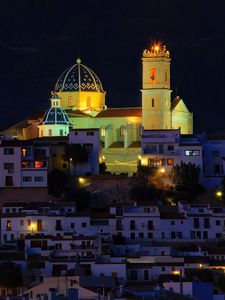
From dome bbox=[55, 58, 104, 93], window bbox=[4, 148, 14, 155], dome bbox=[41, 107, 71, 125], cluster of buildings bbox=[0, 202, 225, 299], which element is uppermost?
dome bbox=[55, 58, 104, 93]

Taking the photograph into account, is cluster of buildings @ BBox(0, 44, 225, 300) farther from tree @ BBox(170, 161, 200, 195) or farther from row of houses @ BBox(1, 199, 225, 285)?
tree @ BBox(170, 161, 200, 195)

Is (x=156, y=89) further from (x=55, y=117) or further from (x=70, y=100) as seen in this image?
(x=70, y=100)

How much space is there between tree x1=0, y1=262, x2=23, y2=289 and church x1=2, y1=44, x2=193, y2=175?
19.2 metres

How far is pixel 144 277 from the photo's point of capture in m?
68.1

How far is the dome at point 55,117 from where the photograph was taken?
293ft

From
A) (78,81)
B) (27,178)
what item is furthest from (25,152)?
(78,81)

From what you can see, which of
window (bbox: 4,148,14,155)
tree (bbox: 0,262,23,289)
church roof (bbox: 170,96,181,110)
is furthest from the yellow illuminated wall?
tree (bbox: 0,262,23,289)

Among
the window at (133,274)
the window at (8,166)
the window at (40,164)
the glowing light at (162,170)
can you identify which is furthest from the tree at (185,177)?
the window at (133,274)

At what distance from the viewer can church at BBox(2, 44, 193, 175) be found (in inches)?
3474

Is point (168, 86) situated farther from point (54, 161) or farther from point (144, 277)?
point (144, 277)

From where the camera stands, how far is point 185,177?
80.2 meters

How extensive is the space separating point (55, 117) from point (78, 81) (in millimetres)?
5817

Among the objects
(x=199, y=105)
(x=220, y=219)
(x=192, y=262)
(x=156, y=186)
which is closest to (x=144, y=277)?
(x=192, y=262)

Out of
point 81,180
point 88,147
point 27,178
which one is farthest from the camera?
point 88,147
